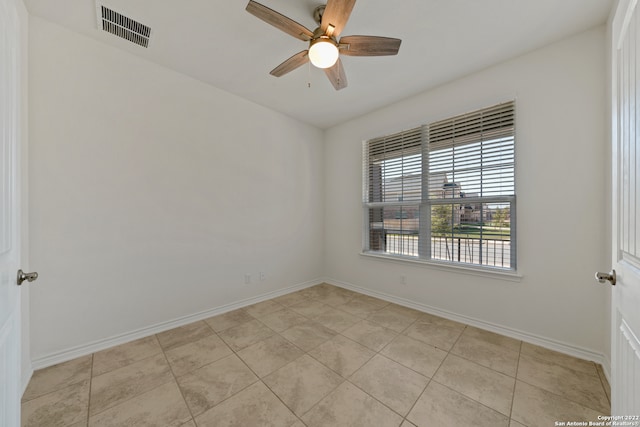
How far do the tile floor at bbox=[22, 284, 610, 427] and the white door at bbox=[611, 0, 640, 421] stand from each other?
2.59ft

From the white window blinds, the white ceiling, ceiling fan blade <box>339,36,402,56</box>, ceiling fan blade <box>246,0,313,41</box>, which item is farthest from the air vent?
the white window blinds

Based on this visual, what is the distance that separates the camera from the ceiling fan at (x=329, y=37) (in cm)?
149

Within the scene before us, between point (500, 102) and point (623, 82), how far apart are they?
67.3 inches

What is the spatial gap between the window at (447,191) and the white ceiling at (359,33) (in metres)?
0.61

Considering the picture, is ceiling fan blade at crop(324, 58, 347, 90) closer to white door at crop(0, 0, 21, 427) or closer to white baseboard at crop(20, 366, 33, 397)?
white door at crop(0, 0, 21, 427)

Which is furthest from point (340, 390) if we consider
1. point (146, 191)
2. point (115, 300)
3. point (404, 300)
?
point (146, 191)

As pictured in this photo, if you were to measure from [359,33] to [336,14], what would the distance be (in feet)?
1.96

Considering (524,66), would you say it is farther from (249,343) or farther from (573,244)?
(249,343)

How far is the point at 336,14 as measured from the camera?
1.54m

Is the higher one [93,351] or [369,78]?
[369,78]

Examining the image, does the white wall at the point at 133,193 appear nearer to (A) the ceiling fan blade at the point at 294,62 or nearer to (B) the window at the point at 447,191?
(A) the ceiling fan blade at the point at 294,62

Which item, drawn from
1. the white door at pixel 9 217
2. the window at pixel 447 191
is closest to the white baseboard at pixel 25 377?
the white door at pixel 9 217

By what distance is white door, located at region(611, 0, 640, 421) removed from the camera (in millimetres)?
810

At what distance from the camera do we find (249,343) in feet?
7.38
